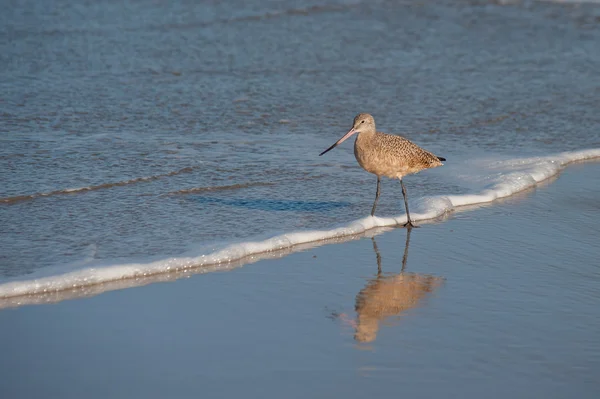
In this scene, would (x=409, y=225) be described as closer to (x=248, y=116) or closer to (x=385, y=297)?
(x=385, y=297)

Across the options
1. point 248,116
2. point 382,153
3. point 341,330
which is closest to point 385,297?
point 341,330

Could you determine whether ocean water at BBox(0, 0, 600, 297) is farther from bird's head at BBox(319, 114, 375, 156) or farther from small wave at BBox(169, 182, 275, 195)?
bird's head at BBox(319, 114, 375, 156)

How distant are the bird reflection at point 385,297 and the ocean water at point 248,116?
92 cm

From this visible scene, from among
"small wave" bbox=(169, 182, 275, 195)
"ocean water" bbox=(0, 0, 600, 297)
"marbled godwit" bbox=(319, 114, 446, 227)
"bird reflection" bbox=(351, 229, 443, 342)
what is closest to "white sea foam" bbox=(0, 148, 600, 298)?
"ocean water" bbox=(0, 0, 600, 297)

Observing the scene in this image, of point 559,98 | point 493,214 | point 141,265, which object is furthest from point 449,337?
point 559,98

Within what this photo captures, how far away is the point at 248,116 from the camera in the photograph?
1025 centimetres

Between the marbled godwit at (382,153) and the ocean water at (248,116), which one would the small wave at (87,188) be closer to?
the ocean water at (248,116)

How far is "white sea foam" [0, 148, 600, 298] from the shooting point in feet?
18.1

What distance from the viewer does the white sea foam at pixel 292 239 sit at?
552cm

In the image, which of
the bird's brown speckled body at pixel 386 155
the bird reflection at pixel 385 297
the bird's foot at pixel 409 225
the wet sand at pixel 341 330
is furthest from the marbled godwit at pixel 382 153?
the bird reflection at pixel 385 297

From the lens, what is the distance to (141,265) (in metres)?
5.83

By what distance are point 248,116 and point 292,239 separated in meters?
3.90

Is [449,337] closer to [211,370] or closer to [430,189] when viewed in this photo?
[211,370]

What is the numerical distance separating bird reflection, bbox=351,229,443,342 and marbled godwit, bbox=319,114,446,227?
131 centimetres
